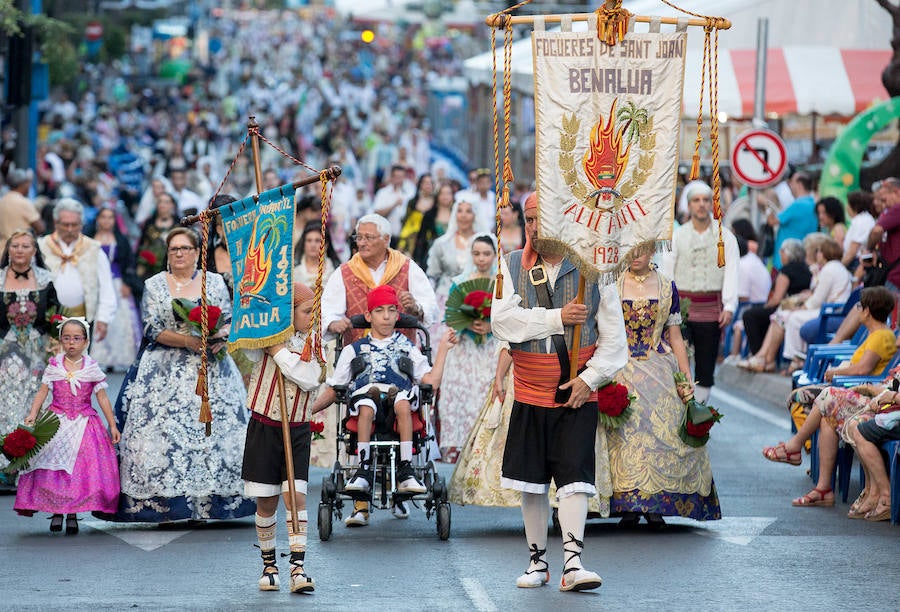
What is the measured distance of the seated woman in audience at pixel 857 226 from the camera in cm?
1889

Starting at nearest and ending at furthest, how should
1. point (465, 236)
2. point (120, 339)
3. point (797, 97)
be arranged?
point (465, 236) < point (120, 339) < point (797, 97)

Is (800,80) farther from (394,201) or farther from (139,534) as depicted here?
(139,534)

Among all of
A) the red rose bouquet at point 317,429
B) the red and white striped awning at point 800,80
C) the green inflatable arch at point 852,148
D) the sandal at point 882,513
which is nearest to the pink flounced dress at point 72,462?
the red rose bouquet at point 317,429

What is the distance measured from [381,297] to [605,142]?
98.6 inches

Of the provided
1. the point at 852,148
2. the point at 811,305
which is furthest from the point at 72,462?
the point at 852,148

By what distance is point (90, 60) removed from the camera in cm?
5169

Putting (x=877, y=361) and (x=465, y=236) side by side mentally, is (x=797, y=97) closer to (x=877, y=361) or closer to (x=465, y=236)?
(x=465, y=236)

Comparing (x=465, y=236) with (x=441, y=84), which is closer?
(x=465, y=236)

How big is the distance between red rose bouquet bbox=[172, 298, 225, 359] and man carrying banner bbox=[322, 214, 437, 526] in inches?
35.8

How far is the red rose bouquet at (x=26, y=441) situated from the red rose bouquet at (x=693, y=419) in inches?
149

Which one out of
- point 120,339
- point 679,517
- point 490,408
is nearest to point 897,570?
point 679,517

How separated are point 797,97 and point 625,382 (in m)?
15.0

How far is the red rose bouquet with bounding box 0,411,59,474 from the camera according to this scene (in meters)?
11.1

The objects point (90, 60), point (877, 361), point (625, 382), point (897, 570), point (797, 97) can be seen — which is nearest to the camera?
point (897, 570)
